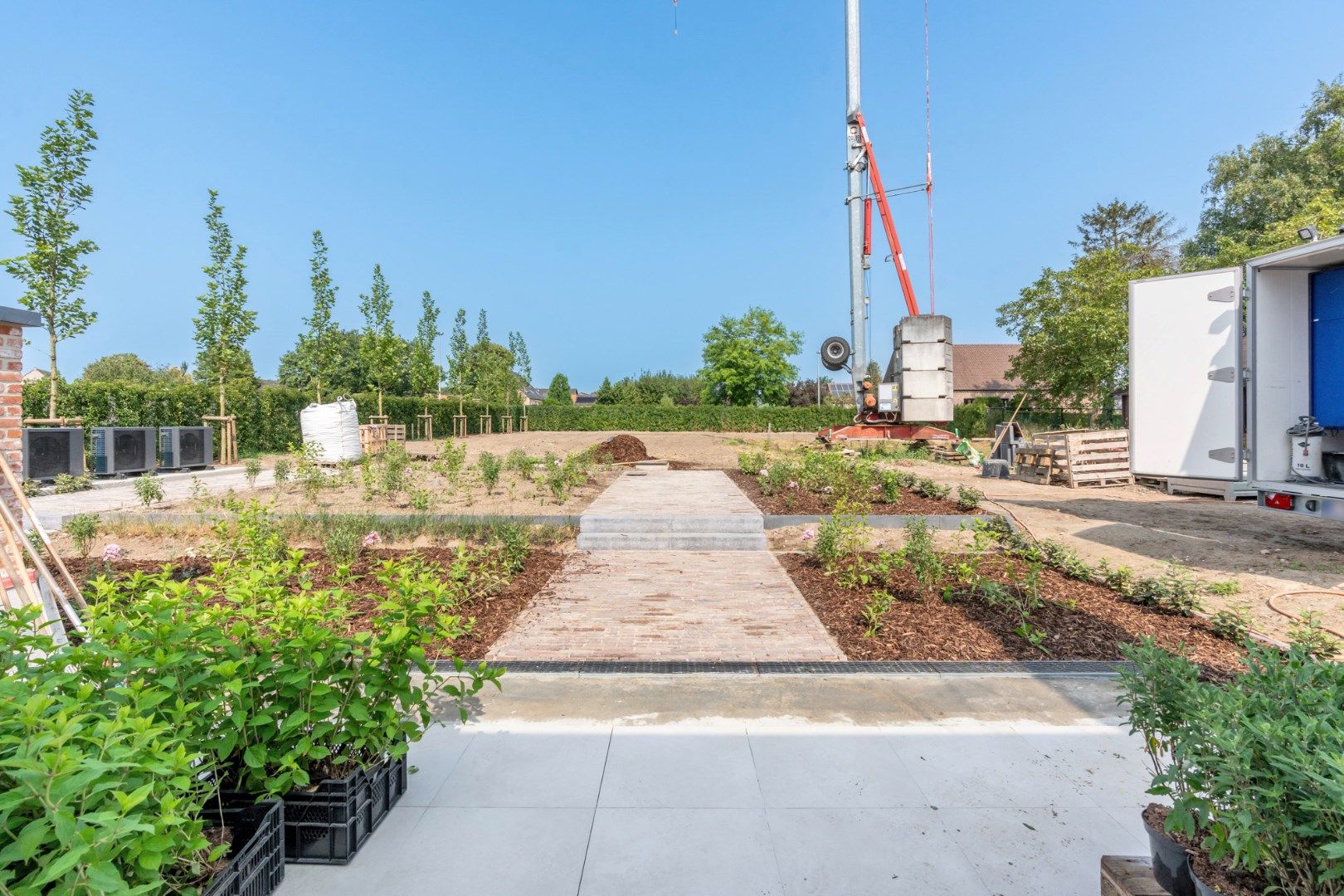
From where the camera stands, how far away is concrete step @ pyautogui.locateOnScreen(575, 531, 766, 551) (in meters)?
7.93

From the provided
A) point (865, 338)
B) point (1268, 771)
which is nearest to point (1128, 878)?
point (1268, 771)

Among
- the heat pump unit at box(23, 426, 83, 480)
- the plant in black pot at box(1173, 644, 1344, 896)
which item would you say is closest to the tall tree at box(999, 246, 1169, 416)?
the plant in black pot at box(1173, 644, 1344, 896)

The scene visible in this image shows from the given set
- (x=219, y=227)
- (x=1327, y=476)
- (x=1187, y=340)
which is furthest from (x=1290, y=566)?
(x=219, y=227)

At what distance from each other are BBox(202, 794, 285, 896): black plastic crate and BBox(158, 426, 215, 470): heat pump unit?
17.9 meters

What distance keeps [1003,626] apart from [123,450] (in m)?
18.1

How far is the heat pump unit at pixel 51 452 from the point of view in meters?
12.2

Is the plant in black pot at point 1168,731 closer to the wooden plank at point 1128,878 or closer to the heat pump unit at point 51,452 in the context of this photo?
the wooden plank at point 1128,878

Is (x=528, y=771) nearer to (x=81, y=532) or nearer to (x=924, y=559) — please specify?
(x=924, y=559)

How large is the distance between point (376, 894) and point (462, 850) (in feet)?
1.01

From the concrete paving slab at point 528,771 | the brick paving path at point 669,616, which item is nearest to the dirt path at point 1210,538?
the brick paving path at point 669,616

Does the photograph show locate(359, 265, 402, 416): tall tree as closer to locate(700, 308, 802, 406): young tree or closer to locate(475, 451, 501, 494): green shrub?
locate(475, 451, 501, 494): green shrub

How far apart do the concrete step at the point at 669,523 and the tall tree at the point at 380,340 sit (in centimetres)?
1937

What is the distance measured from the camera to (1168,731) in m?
1.77

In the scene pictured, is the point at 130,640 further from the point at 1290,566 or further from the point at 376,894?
the point at 1290,566
